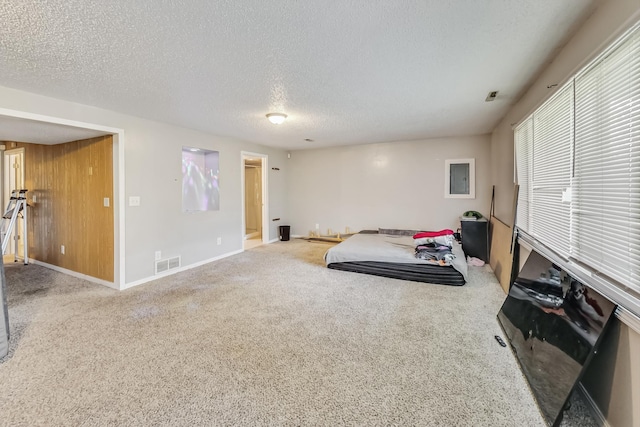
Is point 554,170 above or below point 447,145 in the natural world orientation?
below

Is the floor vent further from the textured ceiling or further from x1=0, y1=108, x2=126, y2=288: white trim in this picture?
the textured ceiling

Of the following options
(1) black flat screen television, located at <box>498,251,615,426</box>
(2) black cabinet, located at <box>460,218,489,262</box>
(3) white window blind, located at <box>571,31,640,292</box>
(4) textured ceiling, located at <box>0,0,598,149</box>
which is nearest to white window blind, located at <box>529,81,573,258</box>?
(3) white window blind, located at <box>571,31,640,292</box>

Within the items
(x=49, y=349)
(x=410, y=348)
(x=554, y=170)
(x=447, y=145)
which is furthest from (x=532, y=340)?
(x=447, y=145)

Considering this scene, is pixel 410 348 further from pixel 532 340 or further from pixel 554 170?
pixel 554 170

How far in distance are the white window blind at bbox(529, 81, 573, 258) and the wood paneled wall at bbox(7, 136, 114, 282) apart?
4.92 m

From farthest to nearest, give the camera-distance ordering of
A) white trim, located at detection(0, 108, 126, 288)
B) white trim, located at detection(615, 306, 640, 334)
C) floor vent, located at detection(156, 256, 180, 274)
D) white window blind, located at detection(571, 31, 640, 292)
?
1. floor vent, located at detection(156, 256, 180, 274)
2. white trim, located at detection(0, 108, 126, 288)
3. white window blind, located at detection(571, 31, 640, 292)
4. white trim, located at detection(615, 306, 640, 334)

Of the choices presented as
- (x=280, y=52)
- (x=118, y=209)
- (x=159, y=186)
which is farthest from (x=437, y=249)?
(x=118, y=209)

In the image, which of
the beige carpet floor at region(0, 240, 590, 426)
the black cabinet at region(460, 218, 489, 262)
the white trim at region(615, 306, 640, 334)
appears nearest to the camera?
the white trim at region(615, 306, 640, 334)

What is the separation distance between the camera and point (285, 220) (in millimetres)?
7223

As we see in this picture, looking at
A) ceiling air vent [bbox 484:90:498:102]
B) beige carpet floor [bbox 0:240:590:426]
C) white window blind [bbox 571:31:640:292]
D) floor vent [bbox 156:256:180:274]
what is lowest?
beige carpet floor [bbox 0:240:590:426]

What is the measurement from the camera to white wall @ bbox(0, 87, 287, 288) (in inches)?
126

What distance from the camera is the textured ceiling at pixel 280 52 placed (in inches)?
62.7

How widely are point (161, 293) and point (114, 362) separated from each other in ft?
4.73

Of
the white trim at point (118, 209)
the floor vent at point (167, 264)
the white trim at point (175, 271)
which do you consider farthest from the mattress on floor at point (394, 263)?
the white trim at point (118, 209)
